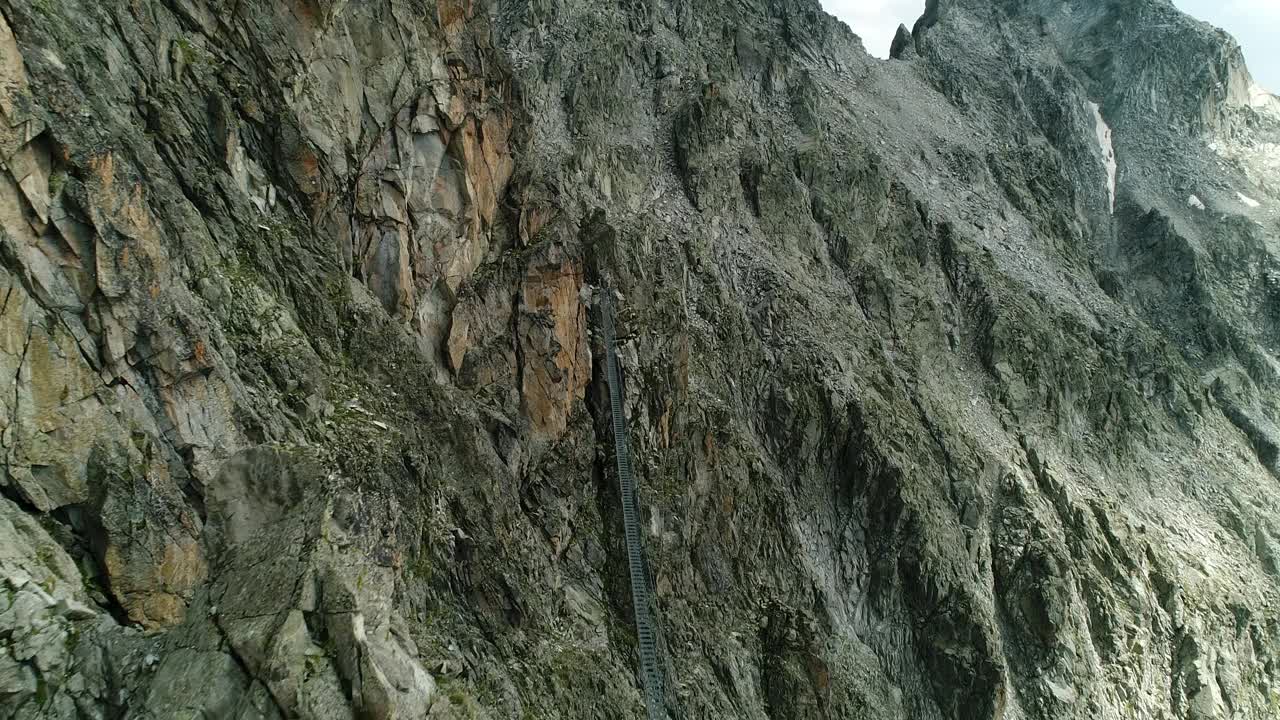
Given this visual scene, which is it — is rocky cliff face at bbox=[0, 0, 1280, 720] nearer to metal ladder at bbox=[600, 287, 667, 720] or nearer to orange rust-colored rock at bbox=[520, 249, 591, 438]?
orange rust-colored rock at bbox=[520, 249, 591, 438]

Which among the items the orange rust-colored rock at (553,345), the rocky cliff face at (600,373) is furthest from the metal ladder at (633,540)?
the orange rust-colored rock at (553,345)

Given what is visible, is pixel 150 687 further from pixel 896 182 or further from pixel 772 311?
pixel 896 182

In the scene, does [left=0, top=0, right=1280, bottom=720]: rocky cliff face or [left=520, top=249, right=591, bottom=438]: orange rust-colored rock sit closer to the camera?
[left=0, top=0, right=1280, bottom=720]: rocky cliff face

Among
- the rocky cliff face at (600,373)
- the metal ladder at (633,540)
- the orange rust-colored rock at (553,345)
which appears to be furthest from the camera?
the orange rust-colored rock at (553,345)

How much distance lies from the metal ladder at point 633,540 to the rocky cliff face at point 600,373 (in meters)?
0.52

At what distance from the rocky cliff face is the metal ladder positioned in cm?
52

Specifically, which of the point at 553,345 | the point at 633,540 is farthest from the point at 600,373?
the point at 633,540

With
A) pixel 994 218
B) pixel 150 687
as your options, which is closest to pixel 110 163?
pixel 150 687

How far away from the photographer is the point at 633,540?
96.6 ft

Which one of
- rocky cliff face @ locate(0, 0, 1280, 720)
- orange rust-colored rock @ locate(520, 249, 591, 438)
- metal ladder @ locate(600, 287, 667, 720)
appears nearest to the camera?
rocky cliff face @ locate(0, 0, 1280, 720)

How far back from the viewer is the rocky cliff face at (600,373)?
13.8 m

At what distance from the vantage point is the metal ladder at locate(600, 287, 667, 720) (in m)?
26.4

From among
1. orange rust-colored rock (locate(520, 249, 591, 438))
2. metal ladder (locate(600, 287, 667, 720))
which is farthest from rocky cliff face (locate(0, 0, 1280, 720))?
metal ladder (locate(600, 287, 667, 720))

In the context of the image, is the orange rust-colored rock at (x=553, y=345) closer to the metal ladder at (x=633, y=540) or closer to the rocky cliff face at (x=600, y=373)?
the rocky cliff face at (x=600, y=373)
